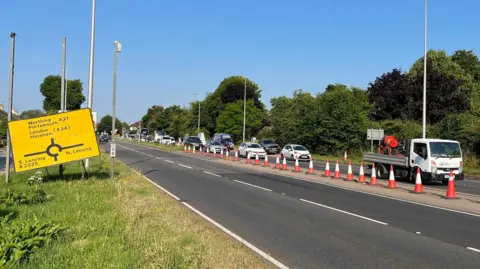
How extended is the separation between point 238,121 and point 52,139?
202 feet

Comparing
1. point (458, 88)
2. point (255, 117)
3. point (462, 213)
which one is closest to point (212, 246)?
point (462, 213)

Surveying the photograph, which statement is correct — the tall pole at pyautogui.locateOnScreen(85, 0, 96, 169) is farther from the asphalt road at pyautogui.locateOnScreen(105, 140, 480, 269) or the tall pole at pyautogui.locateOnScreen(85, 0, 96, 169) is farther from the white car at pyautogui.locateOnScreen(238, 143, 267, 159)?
the white car at pyautogui.locateOnScreen(238, 143, 267, 159)

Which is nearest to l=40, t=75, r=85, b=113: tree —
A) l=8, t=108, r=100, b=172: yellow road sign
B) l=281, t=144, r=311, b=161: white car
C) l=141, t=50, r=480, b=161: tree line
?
l=141, t=50, r=480, b=161: tree line

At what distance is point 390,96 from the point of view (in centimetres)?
5125

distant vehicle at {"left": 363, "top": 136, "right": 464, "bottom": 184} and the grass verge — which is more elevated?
distant vehicle at {"left": 363, "top": 136, "right": 464, "bottom": 184}

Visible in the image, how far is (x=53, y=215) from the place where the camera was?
932 centimetres

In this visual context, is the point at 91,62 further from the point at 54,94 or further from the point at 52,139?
the point at 54,94

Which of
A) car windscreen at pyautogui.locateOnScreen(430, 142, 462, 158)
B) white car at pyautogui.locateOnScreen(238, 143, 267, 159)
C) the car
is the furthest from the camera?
the car

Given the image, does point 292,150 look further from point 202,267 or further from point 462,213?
point 202,267

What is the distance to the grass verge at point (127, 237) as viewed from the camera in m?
5.98

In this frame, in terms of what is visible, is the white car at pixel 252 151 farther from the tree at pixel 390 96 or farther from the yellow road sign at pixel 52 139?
the yellow road sign at pixel 52 139

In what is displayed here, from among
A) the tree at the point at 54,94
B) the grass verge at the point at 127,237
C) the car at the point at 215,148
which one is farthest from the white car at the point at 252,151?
the tree at the point at 54,94

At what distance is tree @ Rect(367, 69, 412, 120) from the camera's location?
49812mm

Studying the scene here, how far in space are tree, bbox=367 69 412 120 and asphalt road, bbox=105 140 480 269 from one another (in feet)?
119
